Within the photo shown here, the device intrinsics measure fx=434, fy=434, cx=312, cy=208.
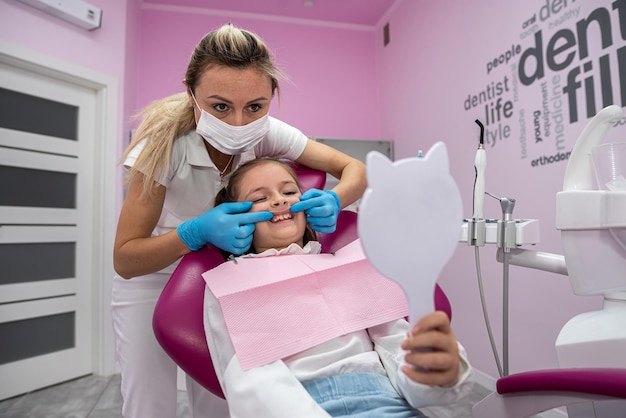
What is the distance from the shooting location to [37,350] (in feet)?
9.11

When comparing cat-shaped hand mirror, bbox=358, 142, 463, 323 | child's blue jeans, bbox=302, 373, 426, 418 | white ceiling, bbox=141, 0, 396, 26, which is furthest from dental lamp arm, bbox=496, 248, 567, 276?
white ceiling, bbox=141, 0, 396, 26

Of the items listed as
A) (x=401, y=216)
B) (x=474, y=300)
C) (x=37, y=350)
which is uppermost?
(x=401, y=216)

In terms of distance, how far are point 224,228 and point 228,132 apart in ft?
0.89

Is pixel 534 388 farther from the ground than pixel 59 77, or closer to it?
closer to it

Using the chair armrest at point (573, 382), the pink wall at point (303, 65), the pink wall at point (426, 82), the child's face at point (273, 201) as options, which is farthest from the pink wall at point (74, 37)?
the chair armrest at point (573, 382)

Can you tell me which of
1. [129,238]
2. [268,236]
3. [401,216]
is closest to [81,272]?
[129,238]

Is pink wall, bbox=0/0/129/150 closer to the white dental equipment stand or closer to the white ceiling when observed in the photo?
the white ceiling

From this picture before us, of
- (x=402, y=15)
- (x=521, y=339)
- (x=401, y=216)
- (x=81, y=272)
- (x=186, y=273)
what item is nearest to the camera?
(x=401, y=216)

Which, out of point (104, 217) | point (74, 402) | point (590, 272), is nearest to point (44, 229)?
point (104, 217)

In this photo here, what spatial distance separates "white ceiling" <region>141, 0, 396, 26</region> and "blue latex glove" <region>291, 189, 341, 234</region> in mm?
2910

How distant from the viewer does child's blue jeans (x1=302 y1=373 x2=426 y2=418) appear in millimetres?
812

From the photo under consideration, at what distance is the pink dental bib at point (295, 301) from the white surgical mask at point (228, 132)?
327 mm

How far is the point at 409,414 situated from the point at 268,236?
0.54 meters

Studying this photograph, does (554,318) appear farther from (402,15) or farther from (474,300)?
(402,15)
